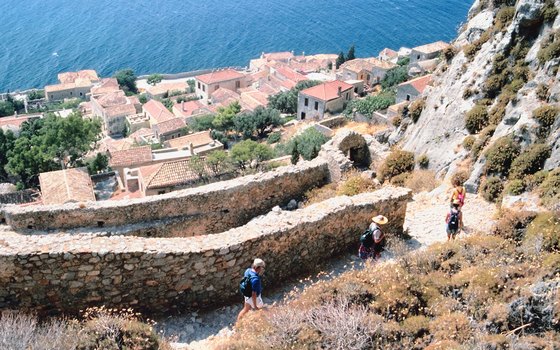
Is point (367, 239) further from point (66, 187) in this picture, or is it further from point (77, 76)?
point (77, 76)

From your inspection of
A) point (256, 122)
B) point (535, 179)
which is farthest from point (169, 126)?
point (535, 179)

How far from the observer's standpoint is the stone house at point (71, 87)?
A: 95.5m

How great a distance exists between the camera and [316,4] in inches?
5915

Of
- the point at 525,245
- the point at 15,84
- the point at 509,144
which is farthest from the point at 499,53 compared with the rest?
the point at 15,84

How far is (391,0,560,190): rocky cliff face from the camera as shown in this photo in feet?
52.0

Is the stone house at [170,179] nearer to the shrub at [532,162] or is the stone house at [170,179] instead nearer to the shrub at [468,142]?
the shrub at [468,142]

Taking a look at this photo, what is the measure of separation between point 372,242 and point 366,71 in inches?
3156

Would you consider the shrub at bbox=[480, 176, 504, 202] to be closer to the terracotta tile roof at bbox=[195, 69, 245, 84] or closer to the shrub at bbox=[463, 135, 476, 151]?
the shrub at bbox=[463, 135, 476, 151]

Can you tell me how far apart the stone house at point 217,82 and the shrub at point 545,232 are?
8617 centimetres

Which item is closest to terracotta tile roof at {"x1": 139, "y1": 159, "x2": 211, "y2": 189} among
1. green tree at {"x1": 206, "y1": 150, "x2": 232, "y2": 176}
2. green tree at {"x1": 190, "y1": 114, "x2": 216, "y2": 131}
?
green tree at {"x1": 206, "y1": 150, "x2": 232, "y2": 176}

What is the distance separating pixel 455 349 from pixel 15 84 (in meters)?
111

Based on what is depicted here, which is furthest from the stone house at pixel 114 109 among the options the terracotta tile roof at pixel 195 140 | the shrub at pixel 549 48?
the shrub at pixel 549 48

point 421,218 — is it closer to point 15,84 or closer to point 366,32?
point 15,84

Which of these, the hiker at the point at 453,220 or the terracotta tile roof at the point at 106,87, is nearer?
the hiker at the point at 453,220
